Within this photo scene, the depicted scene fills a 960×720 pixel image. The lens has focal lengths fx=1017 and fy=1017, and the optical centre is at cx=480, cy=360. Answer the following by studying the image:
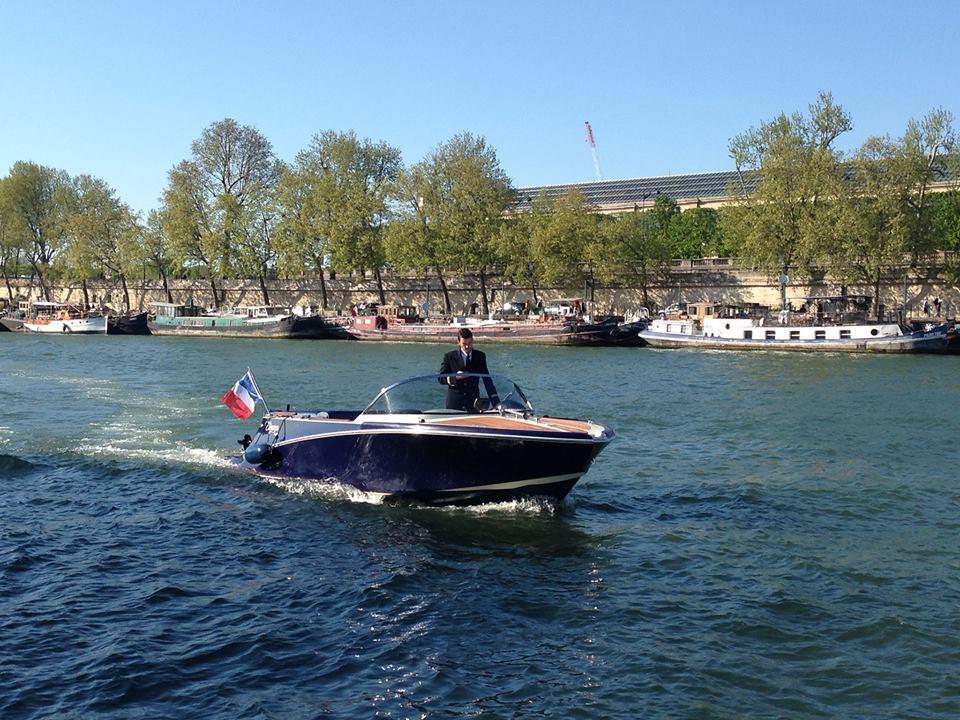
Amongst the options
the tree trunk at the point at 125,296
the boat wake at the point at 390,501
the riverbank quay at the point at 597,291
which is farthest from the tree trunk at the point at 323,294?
the boat wake at the point at 390,501

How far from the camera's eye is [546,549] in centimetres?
1338

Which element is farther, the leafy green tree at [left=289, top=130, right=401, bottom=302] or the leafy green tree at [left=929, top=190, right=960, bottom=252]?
the leafy green tree at [left=289, top=130, right=401, bottom=302]

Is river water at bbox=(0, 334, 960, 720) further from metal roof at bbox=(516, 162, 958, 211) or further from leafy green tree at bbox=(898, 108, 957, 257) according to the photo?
metal roof at bbox=(516, 162, 958, 211)

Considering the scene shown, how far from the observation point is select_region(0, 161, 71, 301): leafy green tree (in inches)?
3846

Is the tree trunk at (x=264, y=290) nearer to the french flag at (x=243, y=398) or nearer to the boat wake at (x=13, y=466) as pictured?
Result: the boat wake at (x=13, y=466)

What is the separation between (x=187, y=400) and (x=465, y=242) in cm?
4887

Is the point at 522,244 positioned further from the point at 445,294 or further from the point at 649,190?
the point at 649,190

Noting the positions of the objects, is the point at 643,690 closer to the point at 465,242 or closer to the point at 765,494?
the point at 765,494

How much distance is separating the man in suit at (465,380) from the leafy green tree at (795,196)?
50252 millimetres

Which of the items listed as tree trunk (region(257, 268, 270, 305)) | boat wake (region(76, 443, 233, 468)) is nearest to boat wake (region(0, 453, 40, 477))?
boat wake (region(76, 443, 233, 468))

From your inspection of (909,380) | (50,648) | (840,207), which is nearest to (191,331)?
(840,207)

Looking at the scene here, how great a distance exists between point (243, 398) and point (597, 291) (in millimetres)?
65174

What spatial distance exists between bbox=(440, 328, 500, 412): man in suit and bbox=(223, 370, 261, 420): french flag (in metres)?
3.85

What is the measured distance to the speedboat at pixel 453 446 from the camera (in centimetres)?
1434
